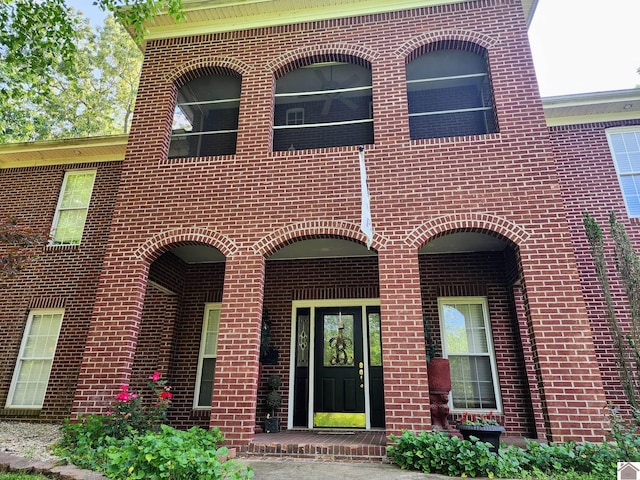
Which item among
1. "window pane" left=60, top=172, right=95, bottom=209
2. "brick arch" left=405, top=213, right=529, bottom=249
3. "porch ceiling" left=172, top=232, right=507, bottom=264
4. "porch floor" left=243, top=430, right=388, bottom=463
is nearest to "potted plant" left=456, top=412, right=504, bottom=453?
"porch floor" left=243, top=430, right=388, bottom=463

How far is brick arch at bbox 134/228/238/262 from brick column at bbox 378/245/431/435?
100 inches

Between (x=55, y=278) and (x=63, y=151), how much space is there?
292 centimetres

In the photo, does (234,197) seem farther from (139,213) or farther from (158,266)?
(158,266)

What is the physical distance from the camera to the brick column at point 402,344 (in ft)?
17.4

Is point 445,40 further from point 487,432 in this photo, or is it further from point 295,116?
Result: point 487,432

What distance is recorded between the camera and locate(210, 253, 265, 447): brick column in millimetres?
5555

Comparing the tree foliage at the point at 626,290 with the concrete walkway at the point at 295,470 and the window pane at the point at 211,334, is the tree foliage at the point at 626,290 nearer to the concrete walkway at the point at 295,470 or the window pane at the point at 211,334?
the concrete walkway at the point at 295,470

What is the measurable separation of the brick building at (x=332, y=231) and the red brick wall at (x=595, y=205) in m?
0.04

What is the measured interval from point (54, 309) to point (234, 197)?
16.6 ft

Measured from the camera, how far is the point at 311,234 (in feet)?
20.7

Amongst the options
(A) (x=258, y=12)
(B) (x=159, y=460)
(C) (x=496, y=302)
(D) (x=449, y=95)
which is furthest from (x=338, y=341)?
(A) (x=258, y=12)

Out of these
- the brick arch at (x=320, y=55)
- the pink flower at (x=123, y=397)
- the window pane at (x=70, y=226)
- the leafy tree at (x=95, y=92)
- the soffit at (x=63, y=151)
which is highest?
the leafy tree at (x=95, y=92)

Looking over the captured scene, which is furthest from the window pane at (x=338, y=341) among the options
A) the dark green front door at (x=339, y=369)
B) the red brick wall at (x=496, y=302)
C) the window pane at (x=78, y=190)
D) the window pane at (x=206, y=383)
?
the window pane at (x=78, y=190)

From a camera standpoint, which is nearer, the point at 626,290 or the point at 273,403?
the point at 626,290
